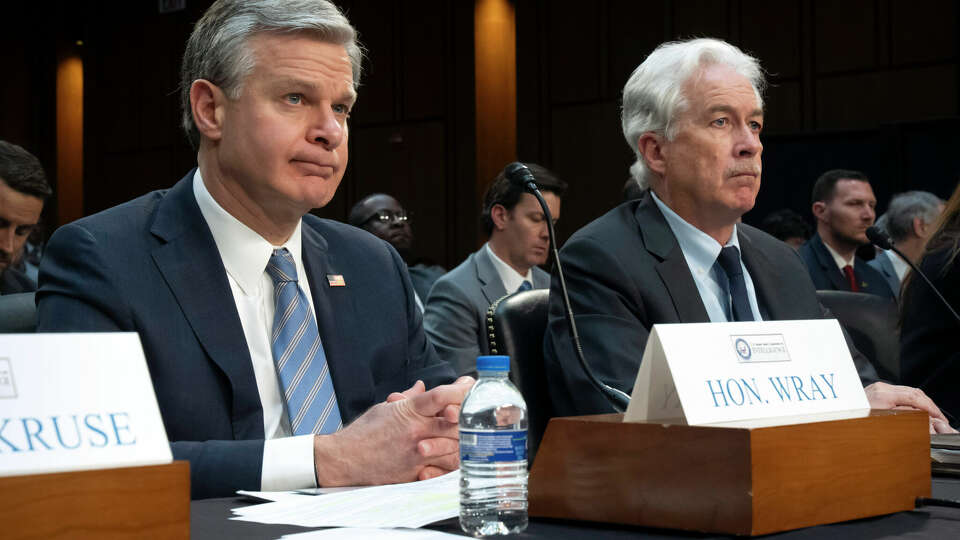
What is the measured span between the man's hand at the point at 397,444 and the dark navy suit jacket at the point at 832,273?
176 inches

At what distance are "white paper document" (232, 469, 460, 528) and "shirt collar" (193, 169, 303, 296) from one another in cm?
52

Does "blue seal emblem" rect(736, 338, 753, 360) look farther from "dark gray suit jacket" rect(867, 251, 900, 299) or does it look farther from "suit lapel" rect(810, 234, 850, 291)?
"dark gray suit jacket" rect(867, 251, 900, 299)

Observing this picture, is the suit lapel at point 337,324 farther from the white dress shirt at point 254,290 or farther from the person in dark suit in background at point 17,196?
the person in dark suit in background at point 17,196

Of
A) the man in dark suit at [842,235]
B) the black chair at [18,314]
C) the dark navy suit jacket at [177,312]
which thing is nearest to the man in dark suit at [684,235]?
the dark navy suit jacket at [177,312]

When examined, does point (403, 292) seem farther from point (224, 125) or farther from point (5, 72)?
point (5, 72)

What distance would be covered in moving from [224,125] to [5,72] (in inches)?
425

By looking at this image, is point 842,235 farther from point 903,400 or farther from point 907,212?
point 903,400

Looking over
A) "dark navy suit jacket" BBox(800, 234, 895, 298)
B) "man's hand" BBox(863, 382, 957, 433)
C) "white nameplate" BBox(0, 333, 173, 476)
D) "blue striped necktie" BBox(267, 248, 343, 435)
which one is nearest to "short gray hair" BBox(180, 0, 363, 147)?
"blue striped necktie" BBox(267, 248, 343, 435)

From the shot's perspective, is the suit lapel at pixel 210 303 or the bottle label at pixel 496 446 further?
the suit lapel at pixel 210 303

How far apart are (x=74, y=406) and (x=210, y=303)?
0.79 metres

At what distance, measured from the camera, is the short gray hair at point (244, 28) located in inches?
68.2

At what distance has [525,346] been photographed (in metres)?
2.00

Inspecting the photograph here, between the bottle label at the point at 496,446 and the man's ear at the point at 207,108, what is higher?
the man's ear at the point at 207,108

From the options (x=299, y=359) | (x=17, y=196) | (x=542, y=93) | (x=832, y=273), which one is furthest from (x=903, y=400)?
(x=542, y=93)
